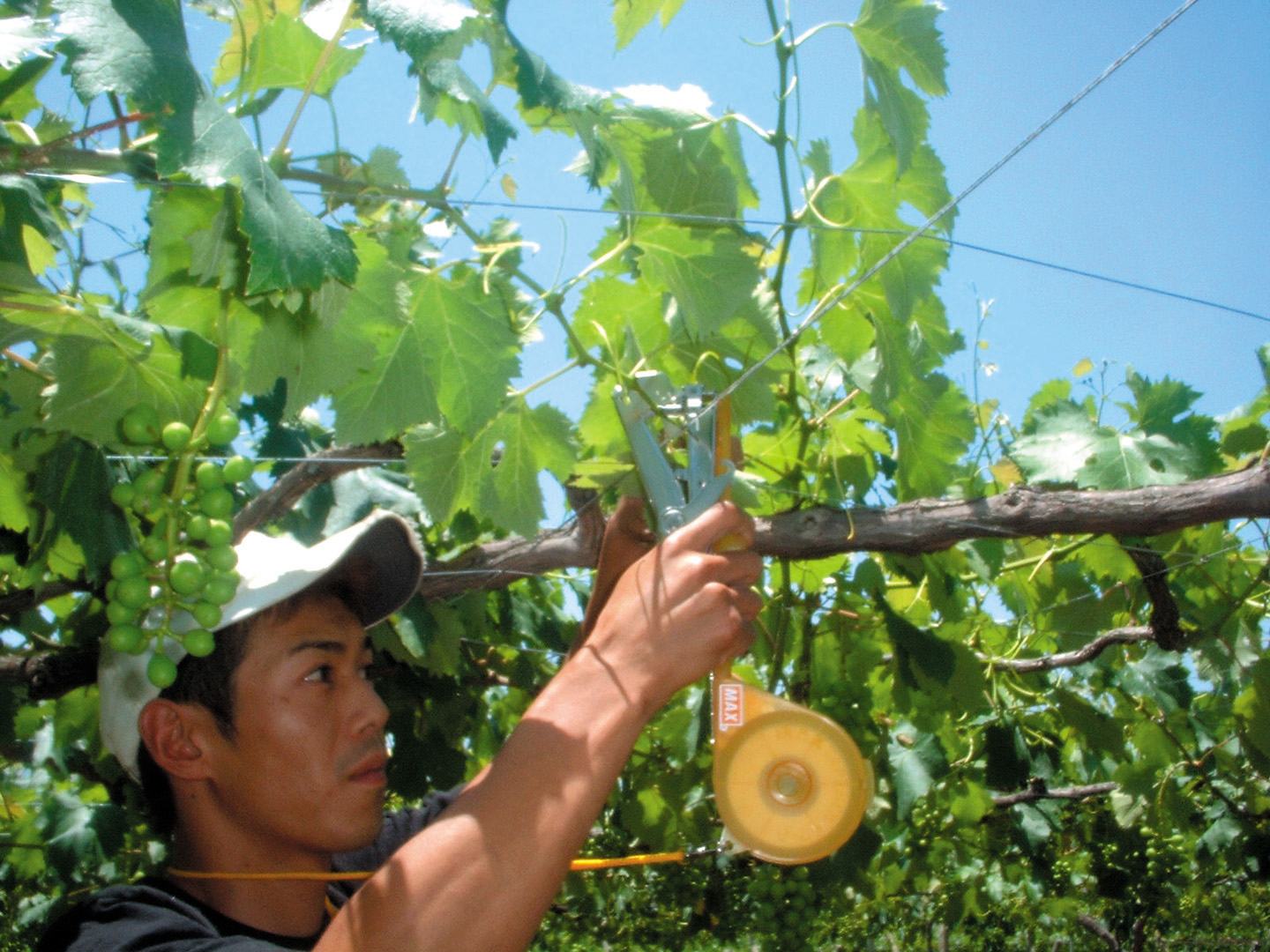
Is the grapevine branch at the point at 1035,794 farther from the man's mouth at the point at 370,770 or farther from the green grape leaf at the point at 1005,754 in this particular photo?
the man's mouth at the point at 370,770

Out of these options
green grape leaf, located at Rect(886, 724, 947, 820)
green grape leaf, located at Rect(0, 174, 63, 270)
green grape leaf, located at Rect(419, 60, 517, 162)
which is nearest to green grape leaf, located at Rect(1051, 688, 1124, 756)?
green grape leaf, located at Rect(886, 724, 947, 820)

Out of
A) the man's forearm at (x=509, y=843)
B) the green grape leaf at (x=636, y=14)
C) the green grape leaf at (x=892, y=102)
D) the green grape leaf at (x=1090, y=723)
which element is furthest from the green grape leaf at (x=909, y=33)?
the green grape leaf at (x=1090, y=723)

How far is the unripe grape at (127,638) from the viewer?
3.98ft

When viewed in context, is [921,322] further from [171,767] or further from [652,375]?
[171,767]

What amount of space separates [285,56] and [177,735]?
2.71 feet

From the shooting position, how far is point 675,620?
111 cm

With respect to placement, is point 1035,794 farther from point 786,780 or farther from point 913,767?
point 786,780

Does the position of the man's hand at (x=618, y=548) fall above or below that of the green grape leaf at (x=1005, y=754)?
below

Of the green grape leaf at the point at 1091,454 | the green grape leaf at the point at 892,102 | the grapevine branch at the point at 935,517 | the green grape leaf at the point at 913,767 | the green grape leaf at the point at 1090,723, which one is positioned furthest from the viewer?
the green grape leaf at the point at 913,767

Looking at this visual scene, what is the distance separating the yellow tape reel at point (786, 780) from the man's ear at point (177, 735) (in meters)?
0.70

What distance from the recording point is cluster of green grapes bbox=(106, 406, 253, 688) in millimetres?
1214

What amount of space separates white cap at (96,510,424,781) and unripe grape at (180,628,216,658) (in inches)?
0.9

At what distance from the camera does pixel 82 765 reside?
3.88 m

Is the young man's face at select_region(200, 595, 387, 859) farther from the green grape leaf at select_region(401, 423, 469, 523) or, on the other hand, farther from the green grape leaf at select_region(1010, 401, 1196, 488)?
the green grape leaf at select_region(1010, 401, 1196, 488)
